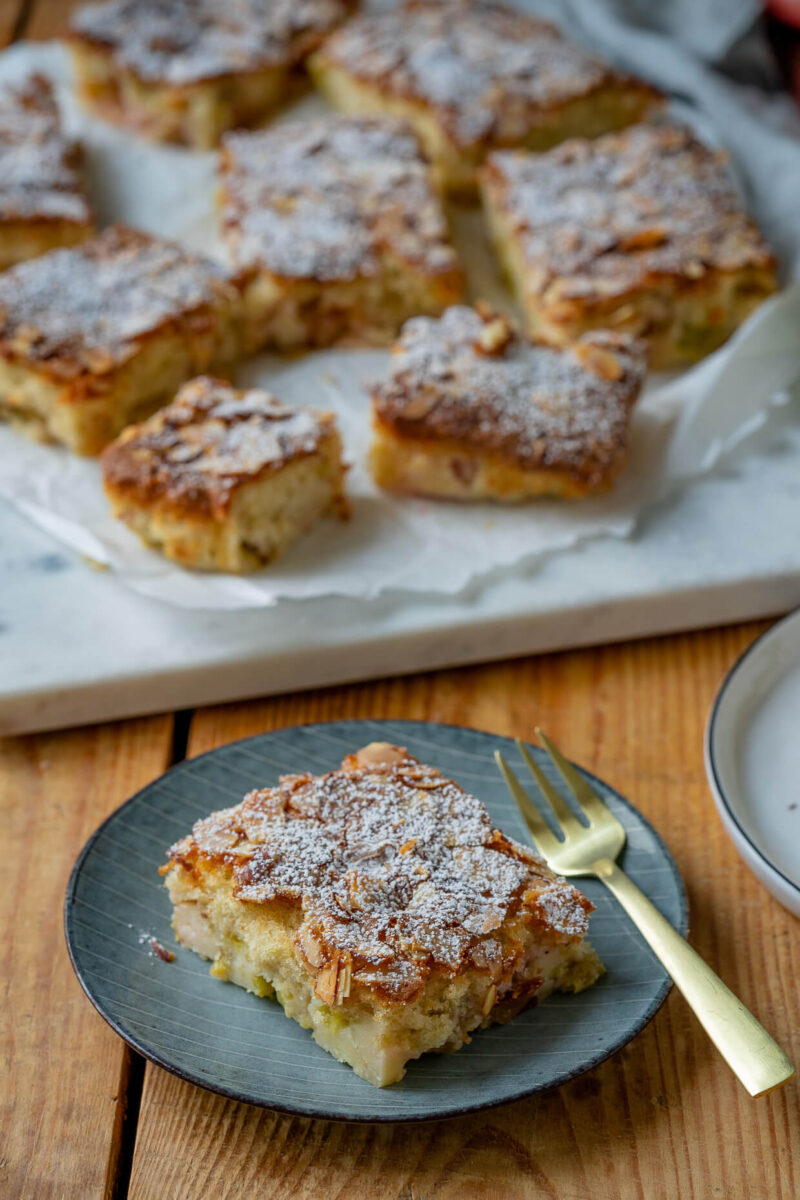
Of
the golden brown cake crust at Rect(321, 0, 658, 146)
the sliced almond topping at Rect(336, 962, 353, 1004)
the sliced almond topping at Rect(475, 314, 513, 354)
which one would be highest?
the golden brown cake crust at Rect(321, 0, 658, 146)

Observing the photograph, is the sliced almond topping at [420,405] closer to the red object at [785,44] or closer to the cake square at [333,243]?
the cake square at [333,243]

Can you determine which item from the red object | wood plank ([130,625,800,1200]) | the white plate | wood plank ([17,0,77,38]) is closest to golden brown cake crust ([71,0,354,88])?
wood plank ([17,0,77,38])

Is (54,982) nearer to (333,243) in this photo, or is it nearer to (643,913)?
(643,913)

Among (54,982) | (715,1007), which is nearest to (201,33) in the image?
(54,982)

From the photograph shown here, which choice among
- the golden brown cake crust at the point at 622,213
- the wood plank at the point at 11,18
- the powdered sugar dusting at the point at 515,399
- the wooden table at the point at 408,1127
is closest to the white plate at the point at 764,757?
the wooden table at the point at 408,1127

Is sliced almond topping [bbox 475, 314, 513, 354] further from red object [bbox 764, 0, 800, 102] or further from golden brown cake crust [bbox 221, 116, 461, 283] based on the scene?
red object [bbox 764, 0, 800, 102]

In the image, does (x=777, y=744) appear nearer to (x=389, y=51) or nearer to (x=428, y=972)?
(x=428, y=972)
